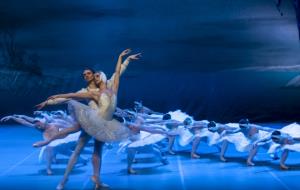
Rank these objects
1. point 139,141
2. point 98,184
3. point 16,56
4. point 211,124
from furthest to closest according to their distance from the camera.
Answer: point 16,56 → point 211,124 → point 139,141 → point 98,184

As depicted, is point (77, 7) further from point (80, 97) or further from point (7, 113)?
point (80, 97)

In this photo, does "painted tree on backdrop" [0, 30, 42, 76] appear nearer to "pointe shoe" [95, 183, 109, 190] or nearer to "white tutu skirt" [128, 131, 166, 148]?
"white tutu skirt" [128, 131, 166, 148]

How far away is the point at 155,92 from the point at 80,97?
7.09 meters

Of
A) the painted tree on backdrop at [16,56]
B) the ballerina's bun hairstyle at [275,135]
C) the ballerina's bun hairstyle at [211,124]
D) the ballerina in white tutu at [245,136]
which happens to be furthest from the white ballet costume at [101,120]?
the painted tree on backdrop at [16,56]

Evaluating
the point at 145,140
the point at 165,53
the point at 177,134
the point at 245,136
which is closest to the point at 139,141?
the point at 145,140

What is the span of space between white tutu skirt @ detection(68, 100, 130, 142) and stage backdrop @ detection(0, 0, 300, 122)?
22.0 ft

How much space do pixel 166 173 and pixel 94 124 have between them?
5.65 ft

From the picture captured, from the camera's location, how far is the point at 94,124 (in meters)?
4.88

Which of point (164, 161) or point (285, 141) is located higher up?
point (285, 141)

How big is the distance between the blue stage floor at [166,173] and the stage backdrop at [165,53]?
386 centimetres

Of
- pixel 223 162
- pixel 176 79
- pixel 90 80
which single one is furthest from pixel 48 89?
pixel 90 80

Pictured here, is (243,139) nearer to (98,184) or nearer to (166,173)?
(166,173)

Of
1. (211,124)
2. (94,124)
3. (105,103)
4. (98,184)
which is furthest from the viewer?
(211,124)

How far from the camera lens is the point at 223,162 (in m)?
7.13
